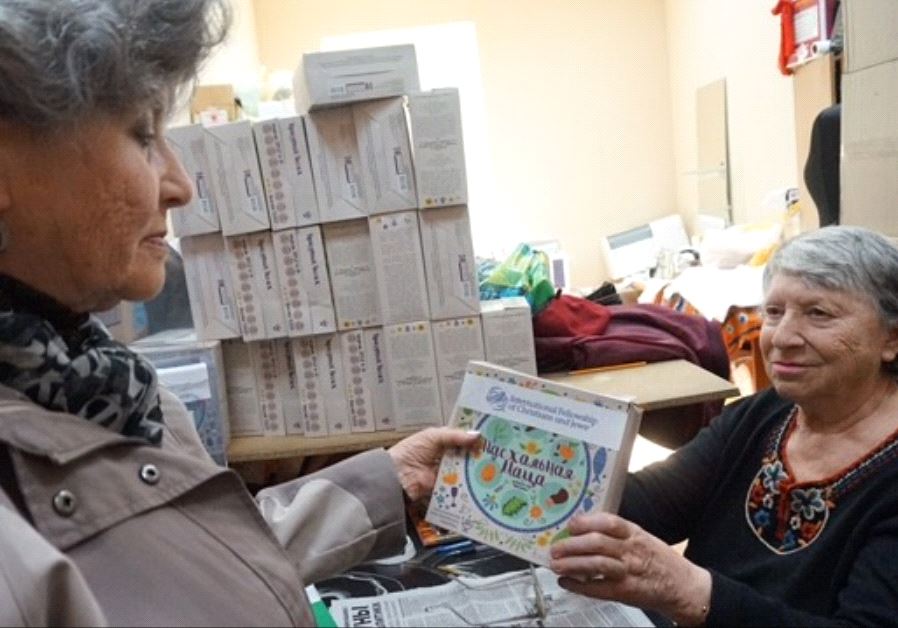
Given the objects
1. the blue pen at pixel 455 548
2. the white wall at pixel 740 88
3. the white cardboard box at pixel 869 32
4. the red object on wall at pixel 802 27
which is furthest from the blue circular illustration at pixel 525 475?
the white wall at pixel 740 88

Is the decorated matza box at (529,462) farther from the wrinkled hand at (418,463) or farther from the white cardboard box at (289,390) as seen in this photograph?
the white cardboard box at (289,390)

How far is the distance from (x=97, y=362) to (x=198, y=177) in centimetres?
121

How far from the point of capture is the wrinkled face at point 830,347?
128 centimetres

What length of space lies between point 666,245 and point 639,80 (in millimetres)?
1159

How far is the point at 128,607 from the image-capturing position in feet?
2.08

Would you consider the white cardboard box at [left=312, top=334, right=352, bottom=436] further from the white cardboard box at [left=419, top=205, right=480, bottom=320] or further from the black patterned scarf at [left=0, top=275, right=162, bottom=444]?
the black patterned scarf at [left=0, top=275, right=162, bottom=444]

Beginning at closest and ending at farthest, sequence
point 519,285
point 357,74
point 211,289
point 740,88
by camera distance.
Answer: point 357,74, point 211,289, point 519,285, point 740,88

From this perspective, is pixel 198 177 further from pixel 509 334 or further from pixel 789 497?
pixel 789 497

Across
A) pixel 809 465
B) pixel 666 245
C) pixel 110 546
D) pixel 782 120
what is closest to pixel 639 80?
pixel 666 245

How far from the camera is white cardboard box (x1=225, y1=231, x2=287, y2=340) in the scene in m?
1.92

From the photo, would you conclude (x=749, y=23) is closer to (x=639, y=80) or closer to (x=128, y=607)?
(x=639, y=80)

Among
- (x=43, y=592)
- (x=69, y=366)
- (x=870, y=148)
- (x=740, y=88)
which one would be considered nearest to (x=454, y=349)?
(x=870, y=148)

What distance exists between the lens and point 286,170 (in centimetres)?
188

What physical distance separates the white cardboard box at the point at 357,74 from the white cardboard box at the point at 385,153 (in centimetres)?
3
